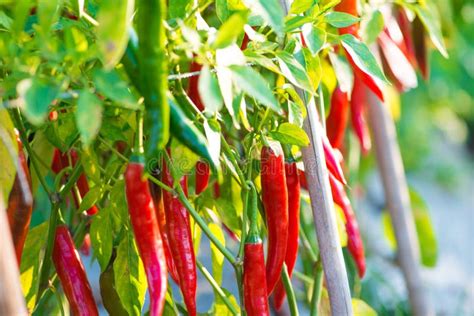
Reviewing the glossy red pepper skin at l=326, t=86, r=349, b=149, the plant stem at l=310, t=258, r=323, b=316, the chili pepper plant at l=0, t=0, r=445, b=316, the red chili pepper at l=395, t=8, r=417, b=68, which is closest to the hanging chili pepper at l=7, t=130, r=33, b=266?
the chili pepper plant at l=0, t=0, r=445, b=316

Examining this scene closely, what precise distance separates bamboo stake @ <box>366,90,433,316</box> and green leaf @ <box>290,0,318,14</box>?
79 cm

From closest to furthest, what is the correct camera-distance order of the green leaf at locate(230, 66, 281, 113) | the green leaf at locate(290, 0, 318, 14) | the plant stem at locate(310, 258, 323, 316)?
the green leaf at locate(230, 66, 281, 113) < the green leaf at locate(290, 0, 318, 14) < the plant stem at locate(310, 258, 323, 316)

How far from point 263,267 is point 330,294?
16 cm

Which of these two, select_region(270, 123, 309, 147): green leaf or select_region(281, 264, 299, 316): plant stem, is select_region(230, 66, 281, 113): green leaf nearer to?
select_region(270, 123, 309, 147): green leaf

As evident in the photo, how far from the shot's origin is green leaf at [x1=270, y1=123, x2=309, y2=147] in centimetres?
109

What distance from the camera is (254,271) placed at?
1.14m

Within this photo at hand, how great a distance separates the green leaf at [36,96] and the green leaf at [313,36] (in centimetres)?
38

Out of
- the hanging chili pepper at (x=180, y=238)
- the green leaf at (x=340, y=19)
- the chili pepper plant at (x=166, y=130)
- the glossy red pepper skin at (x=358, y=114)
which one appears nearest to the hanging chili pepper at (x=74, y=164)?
the chili pepper plant at (x=166, y=130)

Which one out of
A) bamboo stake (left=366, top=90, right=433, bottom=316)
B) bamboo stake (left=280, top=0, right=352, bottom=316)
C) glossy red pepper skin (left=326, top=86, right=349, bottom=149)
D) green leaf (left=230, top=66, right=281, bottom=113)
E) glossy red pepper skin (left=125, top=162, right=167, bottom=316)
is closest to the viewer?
green leaf (left=230, top=66, right=281, bottom=113)

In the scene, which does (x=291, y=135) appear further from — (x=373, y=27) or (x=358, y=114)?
(x=358, y=114)

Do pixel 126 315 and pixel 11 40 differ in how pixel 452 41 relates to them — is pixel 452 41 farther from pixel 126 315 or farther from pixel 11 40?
pixel 11 40

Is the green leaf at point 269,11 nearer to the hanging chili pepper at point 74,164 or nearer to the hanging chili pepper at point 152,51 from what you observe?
the hanging chili pepper at point 152,51

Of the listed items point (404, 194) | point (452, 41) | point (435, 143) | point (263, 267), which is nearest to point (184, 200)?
point (263, 267)

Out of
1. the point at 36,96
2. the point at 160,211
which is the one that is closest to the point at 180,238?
the point at 160,211
